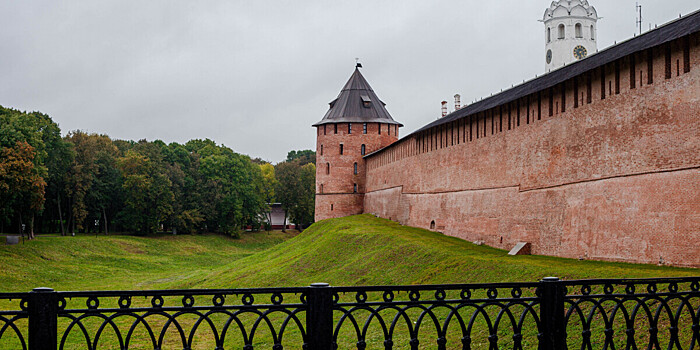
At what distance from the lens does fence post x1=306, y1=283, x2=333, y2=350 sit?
4.23 m

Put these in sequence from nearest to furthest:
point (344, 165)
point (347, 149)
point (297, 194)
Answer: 1. point (344, 165)
2. point (347, 149)
3. point (297, 194)

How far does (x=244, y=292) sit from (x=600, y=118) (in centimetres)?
1248

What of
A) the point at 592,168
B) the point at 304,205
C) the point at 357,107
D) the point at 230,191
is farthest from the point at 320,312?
the point at 304,205

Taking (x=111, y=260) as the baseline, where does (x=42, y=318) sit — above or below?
above

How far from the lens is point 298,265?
2206cm

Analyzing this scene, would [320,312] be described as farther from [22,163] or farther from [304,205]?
[304,205]

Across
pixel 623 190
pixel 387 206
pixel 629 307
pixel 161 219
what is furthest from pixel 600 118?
pixel 161 219

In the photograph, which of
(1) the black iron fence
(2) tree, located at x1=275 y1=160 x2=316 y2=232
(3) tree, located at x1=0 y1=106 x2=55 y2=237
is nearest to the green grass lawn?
(1) the black iron fence

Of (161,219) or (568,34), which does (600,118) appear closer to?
(161,219)

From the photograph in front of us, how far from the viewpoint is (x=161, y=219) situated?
44.6 m

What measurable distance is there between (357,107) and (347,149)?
3019 mm

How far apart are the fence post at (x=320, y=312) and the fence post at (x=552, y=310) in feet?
5.19

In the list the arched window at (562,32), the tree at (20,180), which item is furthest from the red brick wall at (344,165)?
the arched window at (562,32)

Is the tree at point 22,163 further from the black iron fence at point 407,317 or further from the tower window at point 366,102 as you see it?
the tower window at point 366,102
